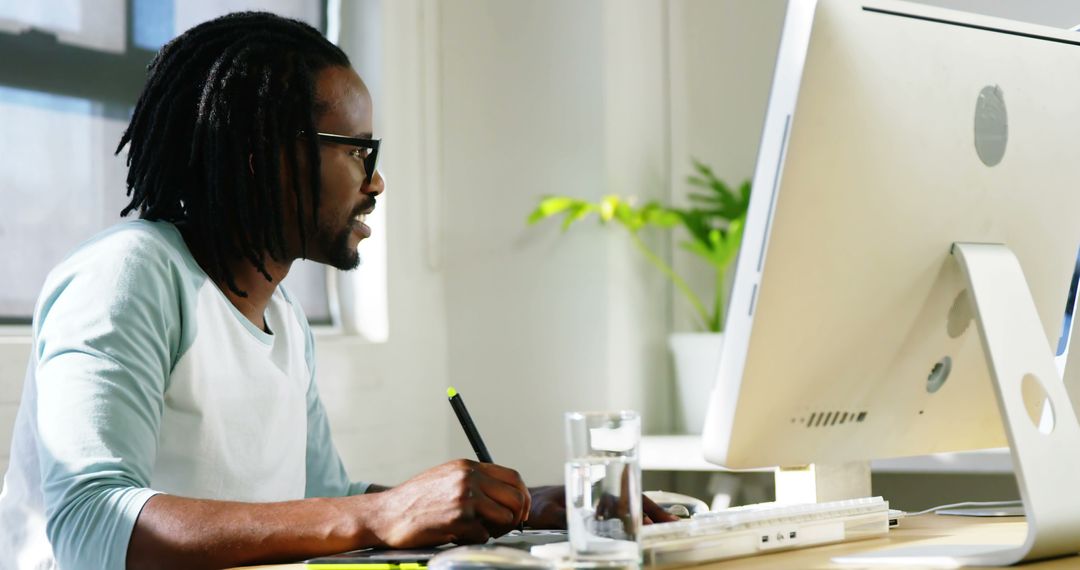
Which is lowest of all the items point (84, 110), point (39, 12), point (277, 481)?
point (277, 481)

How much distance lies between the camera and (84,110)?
2234 millimetres

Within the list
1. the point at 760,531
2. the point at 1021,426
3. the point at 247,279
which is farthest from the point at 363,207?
the point at 1021,426

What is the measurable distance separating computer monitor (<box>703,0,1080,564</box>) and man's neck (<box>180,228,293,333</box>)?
69cm

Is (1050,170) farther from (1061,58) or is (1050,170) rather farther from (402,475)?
(402,475)

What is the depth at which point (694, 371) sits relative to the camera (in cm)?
281

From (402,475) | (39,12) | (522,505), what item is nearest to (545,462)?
(402,475)

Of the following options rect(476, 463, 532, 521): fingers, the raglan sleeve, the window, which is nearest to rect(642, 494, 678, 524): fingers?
rect(476, 463, 532, 521): fingers

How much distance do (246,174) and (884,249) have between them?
2.57 feet

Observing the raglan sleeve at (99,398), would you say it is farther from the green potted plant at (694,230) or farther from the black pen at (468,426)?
the green potted plant at (694,230)

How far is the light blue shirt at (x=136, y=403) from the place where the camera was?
3.47 feet

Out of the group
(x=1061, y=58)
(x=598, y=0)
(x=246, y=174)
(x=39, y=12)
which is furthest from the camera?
(x=598, y=0)

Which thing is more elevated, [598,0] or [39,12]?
[598,0]

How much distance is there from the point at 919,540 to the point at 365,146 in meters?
0.81

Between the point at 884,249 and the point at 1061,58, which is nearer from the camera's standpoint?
the point at 884,249
